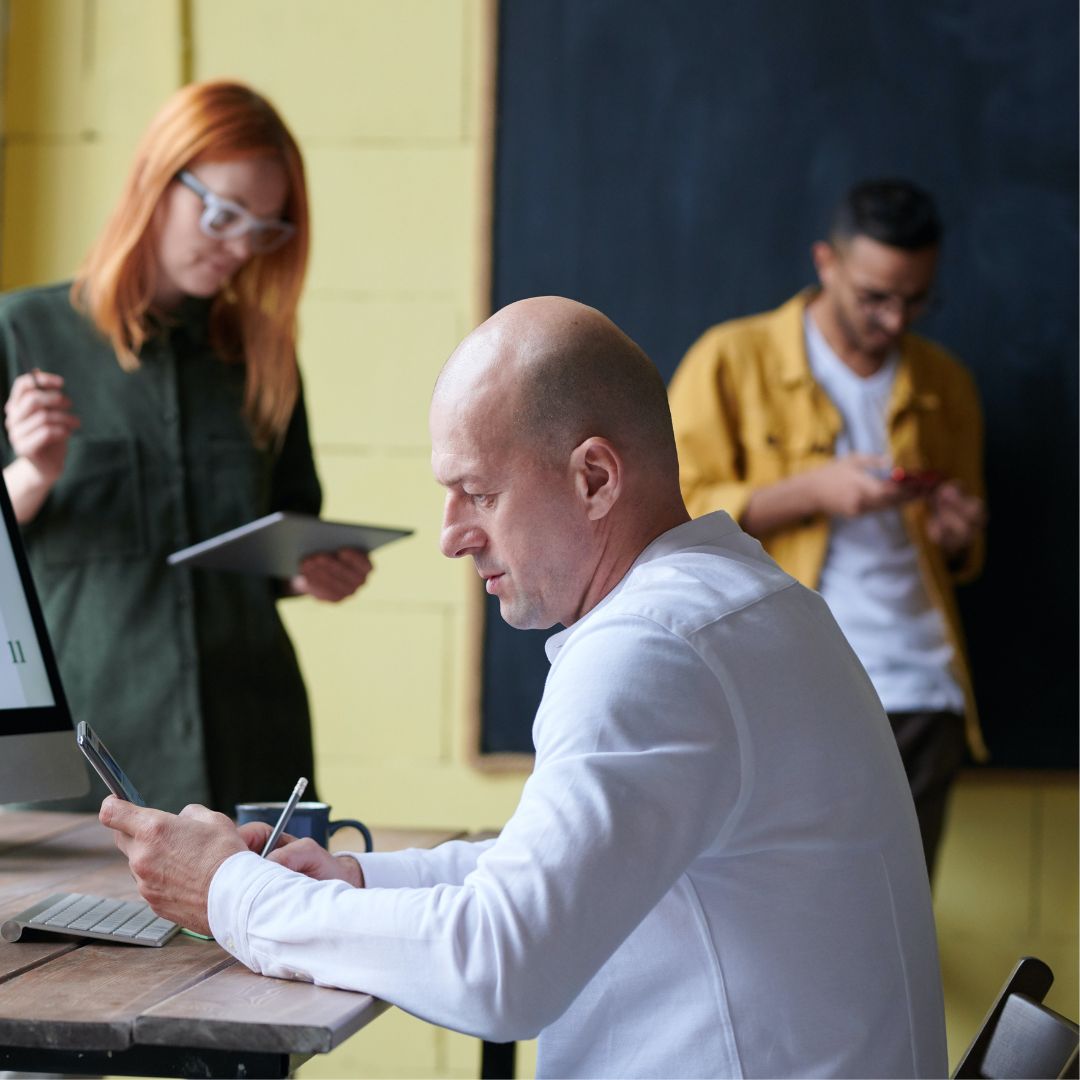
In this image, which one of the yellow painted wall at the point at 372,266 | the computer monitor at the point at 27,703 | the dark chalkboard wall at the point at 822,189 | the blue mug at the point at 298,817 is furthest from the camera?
the yellow painted wall at the point at 372,266

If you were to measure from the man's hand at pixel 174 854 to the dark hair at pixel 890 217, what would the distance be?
2.05 metres

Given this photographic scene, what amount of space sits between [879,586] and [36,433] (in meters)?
1.59

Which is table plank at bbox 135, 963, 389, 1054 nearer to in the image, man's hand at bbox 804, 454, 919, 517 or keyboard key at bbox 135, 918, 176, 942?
keyboard key at bbox 135, 918, 176, 942

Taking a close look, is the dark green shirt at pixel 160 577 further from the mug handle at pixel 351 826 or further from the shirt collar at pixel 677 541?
the shirt collar at pixel 677 541

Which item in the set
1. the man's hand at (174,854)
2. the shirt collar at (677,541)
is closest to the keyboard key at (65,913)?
the man's hand at (174,854)

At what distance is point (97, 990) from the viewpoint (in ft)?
3.67

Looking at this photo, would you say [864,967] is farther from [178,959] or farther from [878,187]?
[878,187]

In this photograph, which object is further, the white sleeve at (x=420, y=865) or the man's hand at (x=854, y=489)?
the man's hand at (x=854, y=489)

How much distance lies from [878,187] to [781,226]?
0.82 feet

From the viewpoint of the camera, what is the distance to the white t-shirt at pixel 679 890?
1005 millimetres

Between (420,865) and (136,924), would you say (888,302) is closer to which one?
(420,865)

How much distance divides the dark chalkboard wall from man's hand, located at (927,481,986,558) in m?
0.22

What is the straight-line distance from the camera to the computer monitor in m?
1.58

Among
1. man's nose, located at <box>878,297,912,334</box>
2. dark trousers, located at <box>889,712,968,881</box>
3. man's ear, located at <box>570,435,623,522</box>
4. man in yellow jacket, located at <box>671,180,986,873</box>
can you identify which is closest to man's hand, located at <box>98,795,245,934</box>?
man's ear, located at <box>570,435,623,522</box>
